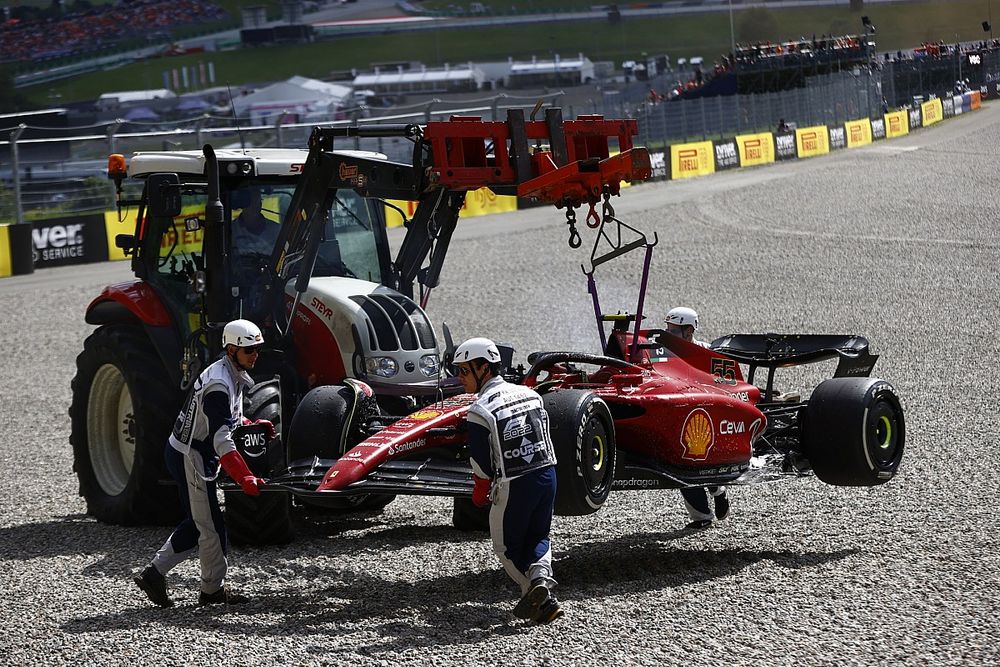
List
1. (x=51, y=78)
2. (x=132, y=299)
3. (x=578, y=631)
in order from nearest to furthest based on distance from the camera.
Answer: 1. (x=578, y=631)
2. (x=132, y=299)
3. (x=51, y=78)

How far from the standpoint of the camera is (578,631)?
7.29 metres

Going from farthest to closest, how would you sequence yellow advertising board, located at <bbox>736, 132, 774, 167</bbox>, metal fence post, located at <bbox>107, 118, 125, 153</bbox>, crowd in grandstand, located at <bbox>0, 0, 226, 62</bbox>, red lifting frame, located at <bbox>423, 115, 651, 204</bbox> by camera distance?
crowd in grandstand, located at <bbox>0, 0, 226, 62</bbox>, yellow advertising board, located at <bbox>736, 132, 774, 167</bbox>, metal fence post, located at <bbox>107, 118, 125, 153</bbox>, red lifting frame, located at <bbox>423, 115, 651, 204</bbox>

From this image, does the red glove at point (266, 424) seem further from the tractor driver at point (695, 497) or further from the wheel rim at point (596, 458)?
the tractor driver at point (695, 497)

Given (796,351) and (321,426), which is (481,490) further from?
(796,351)

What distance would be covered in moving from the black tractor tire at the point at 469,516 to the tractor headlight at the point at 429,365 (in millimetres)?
984

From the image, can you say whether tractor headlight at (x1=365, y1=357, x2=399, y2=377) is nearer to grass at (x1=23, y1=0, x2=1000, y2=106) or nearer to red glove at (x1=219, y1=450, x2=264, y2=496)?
red glove at (x1=219, y1=450, x2=264, y2=496)

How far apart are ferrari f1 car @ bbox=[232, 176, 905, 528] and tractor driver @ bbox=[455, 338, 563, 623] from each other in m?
0.39

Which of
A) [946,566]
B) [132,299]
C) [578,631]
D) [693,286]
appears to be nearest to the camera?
[578,631]

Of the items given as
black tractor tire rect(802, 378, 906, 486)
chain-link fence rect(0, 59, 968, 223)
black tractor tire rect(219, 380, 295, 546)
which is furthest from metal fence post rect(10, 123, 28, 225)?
black tractor tire rect(802, 378, 906, 486)

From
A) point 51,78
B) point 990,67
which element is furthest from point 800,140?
Result: point 51,78

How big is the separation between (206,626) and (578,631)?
214 cm

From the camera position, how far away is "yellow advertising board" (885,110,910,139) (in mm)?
47191

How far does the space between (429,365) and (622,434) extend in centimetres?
187

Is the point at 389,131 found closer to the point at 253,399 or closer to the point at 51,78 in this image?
the point at 253,399
